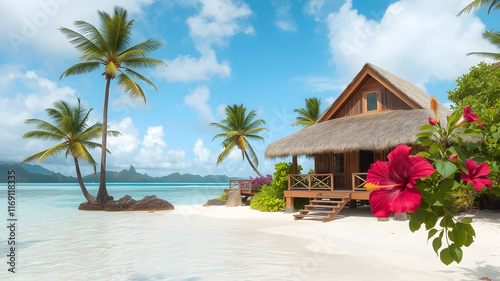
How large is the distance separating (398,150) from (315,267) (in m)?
4.90

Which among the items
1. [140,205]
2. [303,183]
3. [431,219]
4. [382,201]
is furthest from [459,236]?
[140,205]

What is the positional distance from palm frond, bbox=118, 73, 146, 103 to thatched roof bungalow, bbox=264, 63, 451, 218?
919 cm

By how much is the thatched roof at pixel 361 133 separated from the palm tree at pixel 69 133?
1298cm

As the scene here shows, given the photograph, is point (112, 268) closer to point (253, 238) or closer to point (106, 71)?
point (253, 238)

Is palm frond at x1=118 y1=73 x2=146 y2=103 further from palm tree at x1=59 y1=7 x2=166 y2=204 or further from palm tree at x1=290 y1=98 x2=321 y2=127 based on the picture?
palm tree at x1=290 y1=98 x2=321 y2=127

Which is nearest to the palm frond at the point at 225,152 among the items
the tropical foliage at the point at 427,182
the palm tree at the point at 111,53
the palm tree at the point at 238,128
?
the palm tree at the point at 238,128

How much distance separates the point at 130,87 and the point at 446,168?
21136mm

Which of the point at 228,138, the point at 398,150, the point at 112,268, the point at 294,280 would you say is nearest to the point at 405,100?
the point at 294,280

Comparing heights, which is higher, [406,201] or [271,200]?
[406,201]

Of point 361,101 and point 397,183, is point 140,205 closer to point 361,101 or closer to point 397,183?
point 361,101

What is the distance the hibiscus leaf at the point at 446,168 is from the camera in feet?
6.63

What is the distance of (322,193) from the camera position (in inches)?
540

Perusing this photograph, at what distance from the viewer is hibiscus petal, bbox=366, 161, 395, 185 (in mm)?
1935

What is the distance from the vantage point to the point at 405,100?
1446 centimetres
